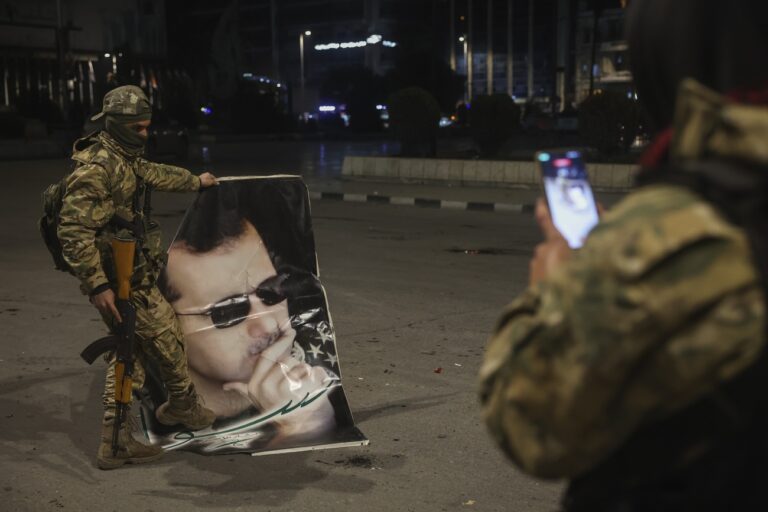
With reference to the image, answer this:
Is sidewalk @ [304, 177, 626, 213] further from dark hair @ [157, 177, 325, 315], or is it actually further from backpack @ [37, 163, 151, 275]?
backpack @ [37, 163, 151, 275]

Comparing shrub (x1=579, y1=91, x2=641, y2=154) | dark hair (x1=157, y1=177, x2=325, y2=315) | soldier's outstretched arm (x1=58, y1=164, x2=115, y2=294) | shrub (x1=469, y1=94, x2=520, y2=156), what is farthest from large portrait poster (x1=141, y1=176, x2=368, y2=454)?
shrub (x1=469, y1=94, x2=520, y2=156)

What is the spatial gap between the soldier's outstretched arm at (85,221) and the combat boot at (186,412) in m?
0.76

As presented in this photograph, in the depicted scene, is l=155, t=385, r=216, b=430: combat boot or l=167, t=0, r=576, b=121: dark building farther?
l=167, t=0, r=576, b=121: dark building

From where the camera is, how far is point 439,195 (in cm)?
1778

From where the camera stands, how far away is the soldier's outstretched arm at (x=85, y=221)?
406cm

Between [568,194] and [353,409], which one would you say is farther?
[353,409]

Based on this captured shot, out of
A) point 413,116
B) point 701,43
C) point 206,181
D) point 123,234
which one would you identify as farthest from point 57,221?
point 413,116

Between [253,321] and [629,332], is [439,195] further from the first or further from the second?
[629,332]

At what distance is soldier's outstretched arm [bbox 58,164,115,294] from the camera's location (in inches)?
160

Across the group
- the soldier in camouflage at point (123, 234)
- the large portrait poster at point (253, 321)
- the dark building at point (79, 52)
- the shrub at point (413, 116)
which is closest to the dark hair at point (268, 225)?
the large portrait poster at point (253, 321)

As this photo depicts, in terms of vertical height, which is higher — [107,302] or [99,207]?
[99,207]

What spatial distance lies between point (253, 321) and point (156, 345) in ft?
1.70

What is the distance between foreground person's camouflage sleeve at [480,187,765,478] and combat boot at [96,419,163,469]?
3.51 m

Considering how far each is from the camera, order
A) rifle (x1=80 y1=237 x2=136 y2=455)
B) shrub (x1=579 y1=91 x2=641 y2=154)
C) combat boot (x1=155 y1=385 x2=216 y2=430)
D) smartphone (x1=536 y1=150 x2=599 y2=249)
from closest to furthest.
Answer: smartphone (x1=536 y1=150 x2=599 y2=249) < rifle (x1=80 y1=237 x2=136 y2=455) < combat boot (x1=155 y1=385 x2=216 y2=430) < shrub (x1=579 y1=91 x2=641 y2=154)
